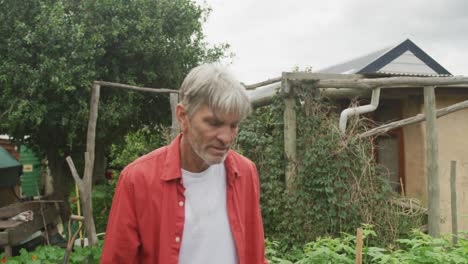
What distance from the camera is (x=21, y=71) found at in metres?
8.91

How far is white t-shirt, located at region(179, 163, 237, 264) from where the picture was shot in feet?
6.10

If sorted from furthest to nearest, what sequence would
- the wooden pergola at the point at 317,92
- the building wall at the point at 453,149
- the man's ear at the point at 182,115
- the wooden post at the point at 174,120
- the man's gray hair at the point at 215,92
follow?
the building wall at the point at 453,149, the wooden post at the point at 174,120, the wooden pergola at the point at 317,92, the man's ear at the point at 182,115, the man's gray hair at the point at 215,92

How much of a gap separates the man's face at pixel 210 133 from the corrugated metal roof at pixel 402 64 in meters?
6.27

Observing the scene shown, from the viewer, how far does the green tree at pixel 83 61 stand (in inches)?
349

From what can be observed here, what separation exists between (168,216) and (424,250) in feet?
8.51

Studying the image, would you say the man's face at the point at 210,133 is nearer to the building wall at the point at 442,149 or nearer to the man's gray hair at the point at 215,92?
the man's gray hair at the point at 215,92

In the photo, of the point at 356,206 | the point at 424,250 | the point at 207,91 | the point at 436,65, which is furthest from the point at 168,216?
the point at 436,65

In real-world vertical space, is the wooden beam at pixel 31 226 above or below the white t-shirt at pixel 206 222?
below

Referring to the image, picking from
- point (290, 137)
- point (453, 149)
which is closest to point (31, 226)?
point (290, 137)

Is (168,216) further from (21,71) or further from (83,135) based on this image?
(83,135)

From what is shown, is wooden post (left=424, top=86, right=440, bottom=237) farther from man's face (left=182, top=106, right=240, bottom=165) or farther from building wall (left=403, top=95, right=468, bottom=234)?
man's face (left=182, top=106, right=240, bottom=165)

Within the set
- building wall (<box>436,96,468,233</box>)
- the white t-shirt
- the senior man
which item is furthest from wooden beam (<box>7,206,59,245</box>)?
building wall (<box>436,96,468,233</box>)

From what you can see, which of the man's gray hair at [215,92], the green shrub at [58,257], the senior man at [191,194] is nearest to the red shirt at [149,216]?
the senior man at [191,194]

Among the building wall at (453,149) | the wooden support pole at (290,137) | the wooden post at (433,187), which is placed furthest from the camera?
the building wall at (453,149)
